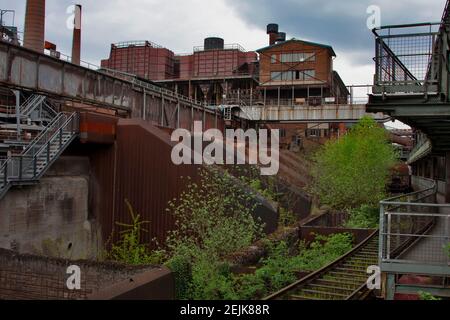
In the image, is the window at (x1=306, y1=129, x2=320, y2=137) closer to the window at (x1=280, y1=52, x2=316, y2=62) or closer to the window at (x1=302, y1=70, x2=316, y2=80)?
the window at (x1=302, y1=70, x2=316, y2=80)

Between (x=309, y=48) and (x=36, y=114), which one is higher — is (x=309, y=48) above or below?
above

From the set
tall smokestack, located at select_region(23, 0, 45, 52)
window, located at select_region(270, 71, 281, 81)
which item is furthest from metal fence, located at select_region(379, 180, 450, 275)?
window, located at select_region(270, 71, 281, 81)

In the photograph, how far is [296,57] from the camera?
5344 cm

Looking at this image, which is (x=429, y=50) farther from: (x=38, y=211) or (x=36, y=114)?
(x=36, y=114)

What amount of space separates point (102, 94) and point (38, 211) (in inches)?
256

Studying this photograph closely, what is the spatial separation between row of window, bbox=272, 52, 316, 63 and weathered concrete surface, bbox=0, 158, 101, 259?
128 feet

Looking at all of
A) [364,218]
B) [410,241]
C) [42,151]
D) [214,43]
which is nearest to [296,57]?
[214,43]

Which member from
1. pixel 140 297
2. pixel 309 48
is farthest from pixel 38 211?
pixel 309 48

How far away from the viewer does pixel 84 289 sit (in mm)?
10695

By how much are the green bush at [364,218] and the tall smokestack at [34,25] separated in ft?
77.7

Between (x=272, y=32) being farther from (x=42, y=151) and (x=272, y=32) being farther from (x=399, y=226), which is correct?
(x=399, y=226)

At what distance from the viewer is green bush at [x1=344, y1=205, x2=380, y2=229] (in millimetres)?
18875

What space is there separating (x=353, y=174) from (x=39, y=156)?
14.3m

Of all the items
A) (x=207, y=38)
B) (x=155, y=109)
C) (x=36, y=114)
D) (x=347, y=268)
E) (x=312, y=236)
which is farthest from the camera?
(x=207, y=38)
